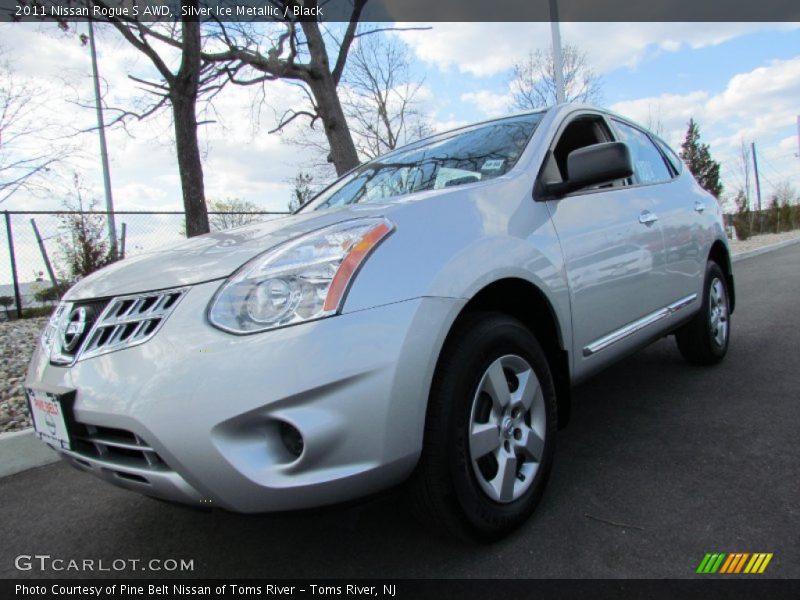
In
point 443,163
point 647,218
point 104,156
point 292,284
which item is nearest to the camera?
point 292,284

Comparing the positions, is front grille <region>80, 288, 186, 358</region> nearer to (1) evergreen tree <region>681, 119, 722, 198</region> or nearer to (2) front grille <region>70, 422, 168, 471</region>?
(2) front grille <region>70, 422, 168, 471</region>

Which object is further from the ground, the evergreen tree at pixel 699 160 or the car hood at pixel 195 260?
the evergreen tree at pixel 699 160

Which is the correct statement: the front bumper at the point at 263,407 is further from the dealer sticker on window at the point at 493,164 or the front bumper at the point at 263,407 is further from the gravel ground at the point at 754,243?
the gravel ground at the point at 754,243

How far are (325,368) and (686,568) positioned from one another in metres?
1.30

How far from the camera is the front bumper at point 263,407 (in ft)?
4.73

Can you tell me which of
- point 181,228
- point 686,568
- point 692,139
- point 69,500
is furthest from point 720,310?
point 692,139

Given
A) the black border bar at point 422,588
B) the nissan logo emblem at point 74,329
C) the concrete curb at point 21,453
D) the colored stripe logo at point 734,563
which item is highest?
the nissan logo emblem at point 74,329

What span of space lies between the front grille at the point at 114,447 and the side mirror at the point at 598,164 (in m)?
1.87

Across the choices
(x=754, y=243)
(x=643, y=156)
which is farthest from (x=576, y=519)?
(x=754, y=243)

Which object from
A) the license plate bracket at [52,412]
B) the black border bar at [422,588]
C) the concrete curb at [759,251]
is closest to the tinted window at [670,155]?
the black border bar at [422,588]

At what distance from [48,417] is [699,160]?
183ft

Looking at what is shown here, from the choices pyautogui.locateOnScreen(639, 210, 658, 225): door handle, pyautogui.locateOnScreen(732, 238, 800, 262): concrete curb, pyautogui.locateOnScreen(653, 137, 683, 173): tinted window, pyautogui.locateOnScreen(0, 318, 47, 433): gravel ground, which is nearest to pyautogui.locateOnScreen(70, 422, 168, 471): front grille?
pyautogui.locateOnScreen(0, 318, 47, 433): gravel ground

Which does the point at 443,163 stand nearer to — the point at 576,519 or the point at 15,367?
the point at 576,519

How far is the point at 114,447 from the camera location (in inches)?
62.9
